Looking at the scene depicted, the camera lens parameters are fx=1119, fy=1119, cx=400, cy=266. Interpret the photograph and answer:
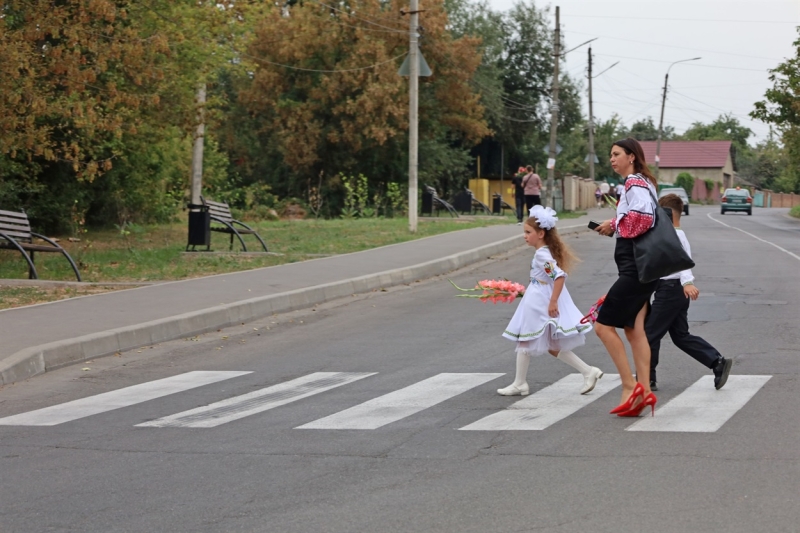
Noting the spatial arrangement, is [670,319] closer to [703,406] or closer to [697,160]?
[703,406]

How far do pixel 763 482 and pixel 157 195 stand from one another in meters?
24.7

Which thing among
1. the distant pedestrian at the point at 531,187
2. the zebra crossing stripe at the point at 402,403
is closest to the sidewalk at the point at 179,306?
the zebra crossing stripe at the point at 402,403

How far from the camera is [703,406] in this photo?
7.70 meters

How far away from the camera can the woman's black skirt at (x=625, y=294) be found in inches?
288

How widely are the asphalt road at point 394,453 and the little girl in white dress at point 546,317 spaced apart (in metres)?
0.29

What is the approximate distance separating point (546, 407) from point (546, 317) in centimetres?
78

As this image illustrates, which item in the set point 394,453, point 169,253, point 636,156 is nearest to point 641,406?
point 636,156

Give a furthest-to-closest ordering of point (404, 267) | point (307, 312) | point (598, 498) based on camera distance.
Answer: point (404, 267)
point (307, 312)
point (598, 498)

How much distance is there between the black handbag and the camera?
710 centimetres

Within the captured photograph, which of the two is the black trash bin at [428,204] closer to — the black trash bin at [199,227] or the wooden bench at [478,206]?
the wooden bench at [478,206]

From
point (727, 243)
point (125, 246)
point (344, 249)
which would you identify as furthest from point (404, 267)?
point (727, 243)

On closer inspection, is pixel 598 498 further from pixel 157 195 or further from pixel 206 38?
pixel 157 195

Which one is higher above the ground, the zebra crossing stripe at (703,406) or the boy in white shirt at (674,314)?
the boy in white shirt at (674,314)

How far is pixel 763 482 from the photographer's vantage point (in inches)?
219
